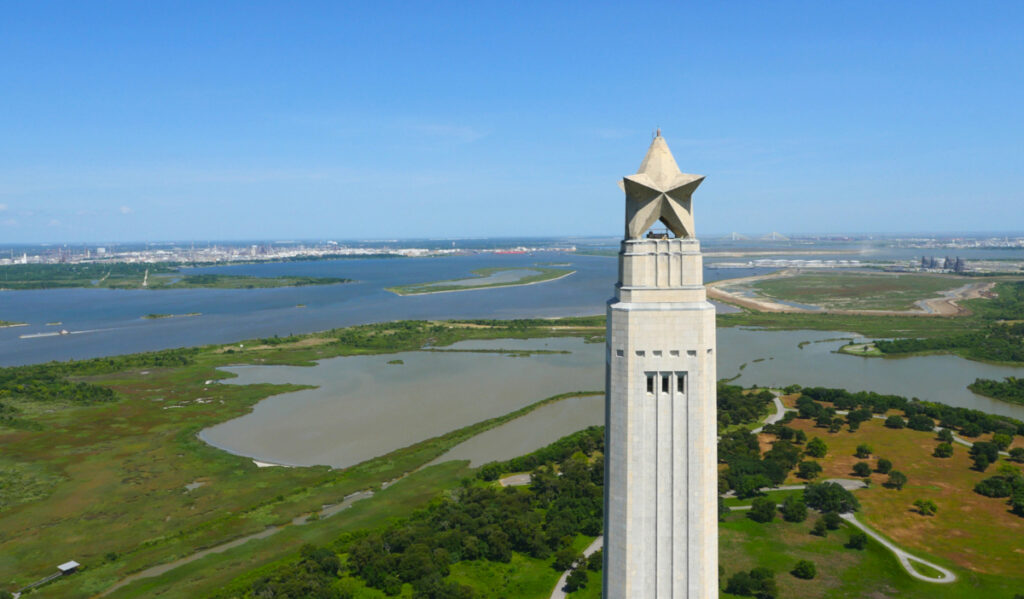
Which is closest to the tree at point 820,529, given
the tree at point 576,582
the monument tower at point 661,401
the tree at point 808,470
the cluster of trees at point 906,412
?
the tree at point 808,470

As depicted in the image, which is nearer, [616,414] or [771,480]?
[616,414]

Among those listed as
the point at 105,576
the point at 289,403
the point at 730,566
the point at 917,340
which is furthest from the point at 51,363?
the point at 917,340

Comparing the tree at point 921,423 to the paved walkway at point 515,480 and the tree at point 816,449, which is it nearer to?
the tree at point 816,449

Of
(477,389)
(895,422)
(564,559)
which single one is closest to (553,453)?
(564,559)

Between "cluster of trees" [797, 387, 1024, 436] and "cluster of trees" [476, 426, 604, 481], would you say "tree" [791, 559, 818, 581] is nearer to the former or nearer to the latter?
"cluster of trees" [476, 426, 604, 481]

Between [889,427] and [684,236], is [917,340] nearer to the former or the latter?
[889,427]

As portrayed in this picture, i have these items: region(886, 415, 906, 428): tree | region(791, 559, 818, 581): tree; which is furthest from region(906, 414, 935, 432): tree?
region(791, 559, 818, 581): tree
